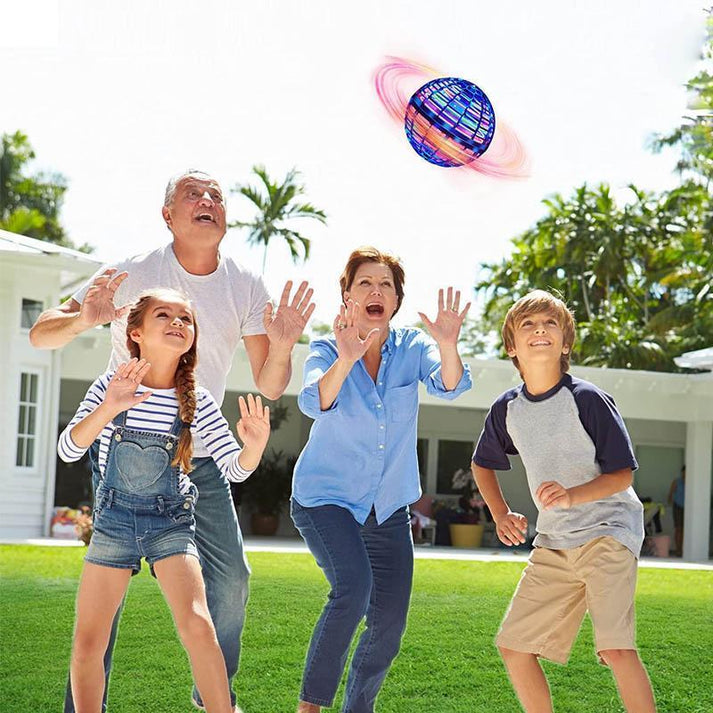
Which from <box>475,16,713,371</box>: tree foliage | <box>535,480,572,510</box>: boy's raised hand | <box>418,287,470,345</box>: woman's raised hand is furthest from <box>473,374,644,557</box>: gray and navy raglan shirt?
<box>475,16,713,371</box>: tree foliage

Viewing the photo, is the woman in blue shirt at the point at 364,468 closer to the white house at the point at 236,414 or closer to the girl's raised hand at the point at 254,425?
the girl's raised hand at the point at 254,425

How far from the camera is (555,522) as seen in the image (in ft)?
13.7

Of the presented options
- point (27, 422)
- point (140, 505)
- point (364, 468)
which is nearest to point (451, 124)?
point (364, 468)

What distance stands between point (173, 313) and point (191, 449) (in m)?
0.46

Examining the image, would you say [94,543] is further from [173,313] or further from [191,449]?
[173,313]

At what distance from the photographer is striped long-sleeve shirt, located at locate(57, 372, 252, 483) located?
4020mm

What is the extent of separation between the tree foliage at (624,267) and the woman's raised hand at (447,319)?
22.1m

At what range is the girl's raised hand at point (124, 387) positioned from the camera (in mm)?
3875

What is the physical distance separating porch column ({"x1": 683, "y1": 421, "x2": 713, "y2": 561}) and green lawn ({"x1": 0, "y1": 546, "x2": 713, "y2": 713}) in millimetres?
9014

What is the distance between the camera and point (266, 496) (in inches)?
803

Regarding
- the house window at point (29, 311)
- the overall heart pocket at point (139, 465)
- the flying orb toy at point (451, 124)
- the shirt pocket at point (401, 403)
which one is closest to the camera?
the overall heart pocket at point (139, 465)

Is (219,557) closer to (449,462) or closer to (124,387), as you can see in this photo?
(124,387)

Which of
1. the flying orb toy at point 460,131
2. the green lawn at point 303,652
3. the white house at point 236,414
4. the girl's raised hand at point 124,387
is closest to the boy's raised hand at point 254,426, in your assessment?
the girl's raised hand at point 124,387

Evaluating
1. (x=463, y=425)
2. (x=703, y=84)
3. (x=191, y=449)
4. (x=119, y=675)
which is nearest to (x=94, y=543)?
(x=191, y=449)
